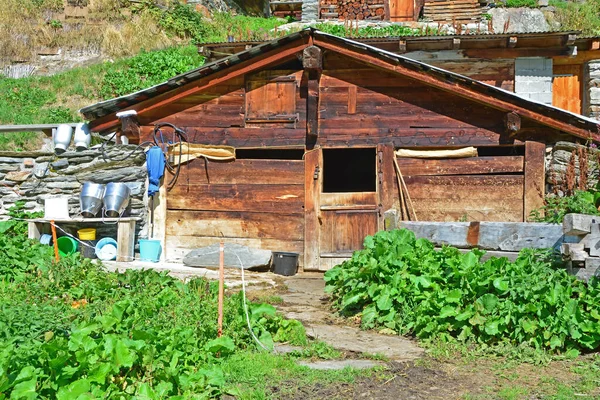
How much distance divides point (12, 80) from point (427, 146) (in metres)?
16.4

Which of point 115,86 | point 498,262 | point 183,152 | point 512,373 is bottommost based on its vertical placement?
point 512,373

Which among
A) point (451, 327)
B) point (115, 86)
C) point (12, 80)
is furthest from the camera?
point (12, 80)

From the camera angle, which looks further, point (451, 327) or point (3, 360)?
point (451, 327)

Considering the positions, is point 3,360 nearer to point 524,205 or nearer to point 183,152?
point 183,152

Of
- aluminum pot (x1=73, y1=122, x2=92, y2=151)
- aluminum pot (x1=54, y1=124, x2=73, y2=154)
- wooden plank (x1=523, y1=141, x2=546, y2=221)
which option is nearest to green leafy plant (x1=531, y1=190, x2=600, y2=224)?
wooden plank (x1=523, y1=141, x2=546, y2=221)

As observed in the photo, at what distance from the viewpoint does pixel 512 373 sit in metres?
5.82

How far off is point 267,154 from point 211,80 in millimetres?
2087

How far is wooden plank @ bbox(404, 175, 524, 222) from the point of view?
11.2m

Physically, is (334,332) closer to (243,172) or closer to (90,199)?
(243,172)

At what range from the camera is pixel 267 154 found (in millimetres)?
13047

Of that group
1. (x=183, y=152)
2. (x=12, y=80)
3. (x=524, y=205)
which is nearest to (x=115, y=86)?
(x=12, y=80)

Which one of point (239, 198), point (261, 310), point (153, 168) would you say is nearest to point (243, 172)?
point (239, 198)

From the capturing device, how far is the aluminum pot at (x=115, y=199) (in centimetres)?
1077

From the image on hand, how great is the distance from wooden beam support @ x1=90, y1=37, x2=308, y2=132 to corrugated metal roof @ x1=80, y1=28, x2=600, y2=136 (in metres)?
0.08
